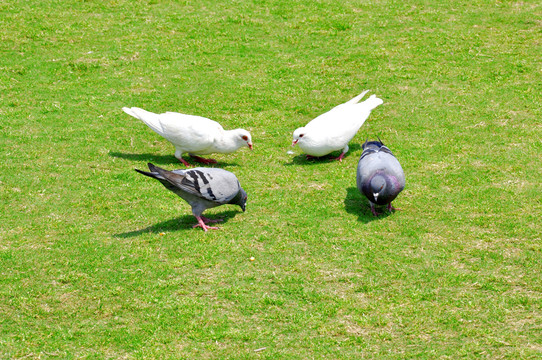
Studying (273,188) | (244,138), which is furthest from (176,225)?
(244,138)

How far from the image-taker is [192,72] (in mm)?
13977

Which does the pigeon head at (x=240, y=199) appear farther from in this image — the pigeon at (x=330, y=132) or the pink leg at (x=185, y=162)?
the pink leg at (x=185, y=162)

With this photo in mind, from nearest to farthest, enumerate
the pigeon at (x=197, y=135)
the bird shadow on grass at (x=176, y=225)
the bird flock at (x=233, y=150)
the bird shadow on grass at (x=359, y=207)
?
the bird flock at (x=233, y=150)
the bird shadow on grass at (x=176, y=225)
the bird shadow on grass at (x=359, y=207)
the pigeon at (x=197, y=135)

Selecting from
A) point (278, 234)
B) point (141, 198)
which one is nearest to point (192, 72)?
point (141, 198)

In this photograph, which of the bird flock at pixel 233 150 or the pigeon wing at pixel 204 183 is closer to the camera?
the pigeon wing at pixel 204 183

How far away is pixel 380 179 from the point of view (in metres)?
7.91

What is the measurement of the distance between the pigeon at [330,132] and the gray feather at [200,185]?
2139mm

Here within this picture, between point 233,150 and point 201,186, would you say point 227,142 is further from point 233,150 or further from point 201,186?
point 201,186

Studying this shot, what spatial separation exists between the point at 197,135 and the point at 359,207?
9.65ft

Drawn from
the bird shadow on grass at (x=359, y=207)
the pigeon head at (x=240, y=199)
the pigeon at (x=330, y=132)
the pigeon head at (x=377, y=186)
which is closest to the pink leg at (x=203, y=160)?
the pigeon at (x=330, y=132)

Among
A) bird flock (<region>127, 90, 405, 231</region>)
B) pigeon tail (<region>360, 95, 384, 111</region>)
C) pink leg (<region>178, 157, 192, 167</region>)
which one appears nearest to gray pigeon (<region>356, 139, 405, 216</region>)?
bird flock (<region>127, 90, 405, 231</region>)

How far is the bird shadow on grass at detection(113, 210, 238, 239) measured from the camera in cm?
801

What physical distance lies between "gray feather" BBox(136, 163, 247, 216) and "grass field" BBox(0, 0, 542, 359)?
43 cm

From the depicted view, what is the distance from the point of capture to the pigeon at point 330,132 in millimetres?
9852
